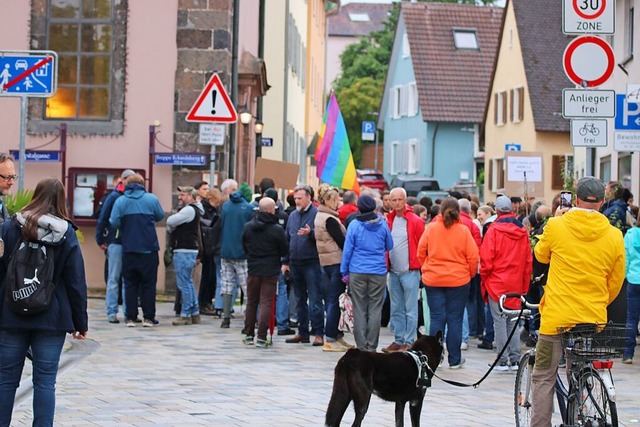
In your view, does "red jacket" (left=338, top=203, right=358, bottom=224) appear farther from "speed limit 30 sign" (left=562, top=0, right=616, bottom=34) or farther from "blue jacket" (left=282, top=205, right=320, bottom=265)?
"speed limit 30 sign" (left=562, top=0, right=616, bottom=34)

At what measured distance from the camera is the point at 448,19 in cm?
6788

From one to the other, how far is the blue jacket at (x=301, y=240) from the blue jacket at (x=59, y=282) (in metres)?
8.43

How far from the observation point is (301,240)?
55.3ft

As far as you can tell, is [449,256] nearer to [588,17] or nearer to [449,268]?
[449,268]

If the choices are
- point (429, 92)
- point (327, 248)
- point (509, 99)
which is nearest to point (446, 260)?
point (327, 248)

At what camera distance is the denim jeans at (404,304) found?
51.7 feet

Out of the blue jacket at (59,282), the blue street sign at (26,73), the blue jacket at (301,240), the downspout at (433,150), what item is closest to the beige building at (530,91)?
the downspout at (433,150)

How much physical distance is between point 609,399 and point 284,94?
31570mm

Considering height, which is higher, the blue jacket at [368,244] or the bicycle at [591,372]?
the blue jacket at [368,244]

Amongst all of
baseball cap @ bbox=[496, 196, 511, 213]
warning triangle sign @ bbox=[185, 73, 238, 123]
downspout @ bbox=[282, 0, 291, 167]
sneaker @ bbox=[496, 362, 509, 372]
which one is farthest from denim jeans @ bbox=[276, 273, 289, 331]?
downspout @ bbox=[282, 0, 291, 167]

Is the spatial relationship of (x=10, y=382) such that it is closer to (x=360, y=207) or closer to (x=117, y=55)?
(x=360, y=207)

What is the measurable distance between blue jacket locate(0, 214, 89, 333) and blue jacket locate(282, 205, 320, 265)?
843 cm

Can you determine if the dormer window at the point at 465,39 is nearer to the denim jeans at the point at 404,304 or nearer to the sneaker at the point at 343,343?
the sneaker at the point at 343,343

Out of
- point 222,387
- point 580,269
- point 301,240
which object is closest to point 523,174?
point 301,240
